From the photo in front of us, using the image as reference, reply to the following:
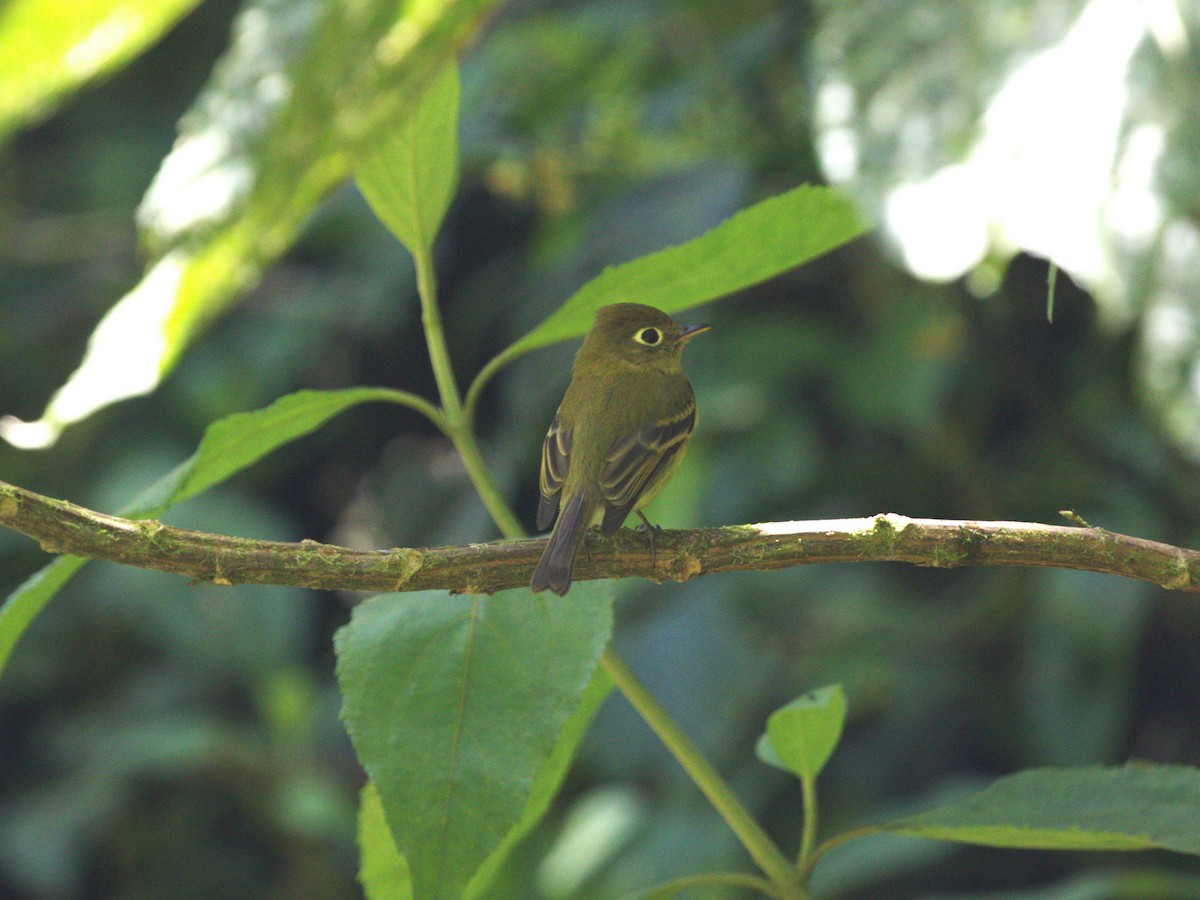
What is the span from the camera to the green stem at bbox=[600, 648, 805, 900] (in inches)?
59.6

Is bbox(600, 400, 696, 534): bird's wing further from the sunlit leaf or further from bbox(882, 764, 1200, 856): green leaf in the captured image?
the sunlit leaf

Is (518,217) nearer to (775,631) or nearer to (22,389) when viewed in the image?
(775,631)

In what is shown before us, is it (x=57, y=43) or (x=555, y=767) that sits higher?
(x=57, y=43)

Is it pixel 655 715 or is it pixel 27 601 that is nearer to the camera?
pixel 27 601

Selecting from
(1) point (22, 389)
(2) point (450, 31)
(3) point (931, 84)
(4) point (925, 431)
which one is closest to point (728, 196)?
(4) point (925, 431)

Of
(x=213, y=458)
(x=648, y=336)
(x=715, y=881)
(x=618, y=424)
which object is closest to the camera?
(x=213, y=458)

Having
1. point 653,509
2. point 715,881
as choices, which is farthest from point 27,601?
point 653,509

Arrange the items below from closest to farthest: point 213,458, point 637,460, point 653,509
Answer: point 213,458 → point 637,460 → point 653,509

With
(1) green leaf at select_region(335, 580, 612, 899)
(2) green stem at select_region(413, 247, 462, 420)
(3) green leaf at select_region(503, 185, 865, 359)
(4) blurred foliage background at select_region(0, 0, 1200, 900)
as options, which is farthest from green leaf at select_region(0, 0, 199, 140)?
(4) blurred foliage background at select_region(0, 0, 1200, 900)

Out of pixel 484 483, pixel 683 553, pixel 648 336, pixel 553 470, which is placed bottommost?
pixel 683 553

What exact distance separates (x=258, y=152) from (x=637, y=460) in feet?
4.45

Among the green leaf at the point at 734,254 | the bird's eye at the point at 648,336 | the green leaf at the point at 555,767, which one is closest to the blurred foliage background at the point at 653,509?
the green leaf at the point at 555,767

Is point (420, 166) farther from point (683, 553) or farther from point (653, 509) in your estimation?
point (653, 509)

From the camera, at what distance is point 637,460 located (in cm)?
245
